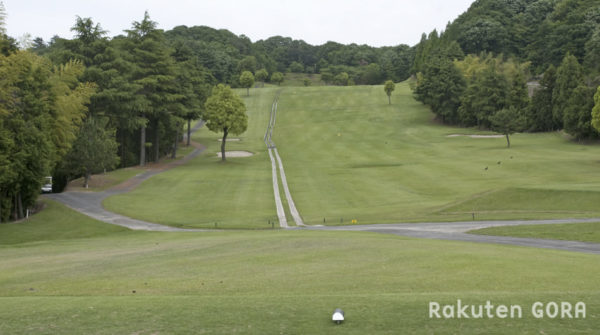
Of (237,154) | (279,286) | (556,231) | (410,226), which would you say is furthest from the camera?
(237,154)

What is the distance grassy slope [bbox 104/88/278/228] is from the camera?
37500 mm

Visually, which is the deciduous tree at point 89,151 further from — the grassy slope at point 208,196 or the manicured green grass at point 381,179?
the manicured green grass at point 381,179

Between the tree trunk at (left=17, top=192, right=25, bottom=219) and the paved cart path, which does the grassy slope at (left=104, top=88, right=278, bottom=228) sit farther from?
the tree trunk at (left=17, top=192, right=25, bottom=219)

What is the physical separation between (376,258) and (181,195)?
3307cm

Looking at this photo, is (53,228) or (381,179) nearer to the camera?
(53,228)

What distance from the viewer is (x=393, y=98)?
129 meters

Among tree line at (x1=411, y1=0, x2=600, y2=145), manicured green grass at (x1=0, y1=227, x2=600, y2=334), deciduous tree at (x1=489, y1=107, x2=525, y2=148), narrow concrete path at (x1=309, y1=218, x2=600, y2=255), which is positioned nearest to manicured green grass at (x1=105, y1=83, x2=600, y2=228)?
narrow concrete path at (x1=309, y1=218, x2=600, y2=255)

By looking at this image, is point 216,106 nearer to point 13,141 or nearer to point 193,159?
point 193,159

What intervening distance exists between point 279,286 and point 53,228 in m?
28.4

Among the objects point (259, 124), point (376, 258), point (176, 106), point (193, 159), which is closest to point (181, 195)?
point (176, 106)

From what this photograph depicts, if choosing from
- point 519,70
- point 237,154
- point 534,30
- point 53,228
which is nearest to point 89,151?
point 53,228

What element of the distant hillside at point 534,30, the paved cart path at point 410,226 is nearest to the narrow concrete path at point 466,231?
the paved cart path at point 410,226

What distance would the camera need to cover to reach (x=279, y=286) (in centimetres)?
1287

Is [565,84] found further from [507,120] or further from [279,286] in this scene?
[279,286]
